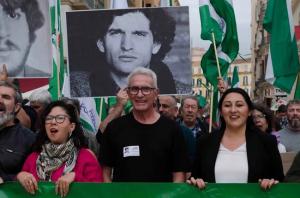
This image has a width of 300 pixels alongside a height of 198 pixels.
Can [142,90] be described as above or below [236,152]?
above

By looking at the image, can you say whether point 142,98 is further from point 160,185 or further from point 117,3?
point 117,3

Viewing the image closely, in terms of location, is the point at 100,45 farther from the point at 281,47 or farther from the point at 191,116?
the point at 281,47

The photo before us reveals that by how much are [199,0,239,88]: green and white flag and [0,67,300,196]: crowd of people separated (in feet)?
11.2

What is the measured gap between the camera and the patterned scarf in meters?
4.27

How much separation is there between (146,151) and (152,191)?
0.28 meters

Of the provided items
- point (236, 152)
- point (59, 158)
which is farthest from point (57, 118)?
point (236, 152)

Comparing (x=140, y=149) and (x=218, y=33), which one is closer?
(x=140, y=149)

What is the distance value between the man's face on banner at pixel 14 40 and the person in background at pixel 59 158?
92.9 inches

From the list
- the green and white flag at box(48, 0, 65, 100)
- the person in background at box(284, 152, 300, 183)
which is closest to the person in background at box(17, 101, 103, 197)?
the person in background at box(284, 152, 300, 183)

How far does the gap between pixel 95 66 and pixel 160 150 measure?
8.09ft

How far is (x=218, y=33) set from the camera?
26.2ft

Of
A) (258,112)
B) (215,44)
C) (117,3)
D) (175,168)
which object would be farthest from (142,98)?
(117,3)

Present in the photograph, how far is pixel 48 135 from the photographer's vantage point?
4359mm

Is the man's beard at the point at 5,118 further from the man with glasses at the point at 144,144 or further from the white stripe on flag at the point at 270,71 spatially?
the white stripe on flag at the point at 270,71
